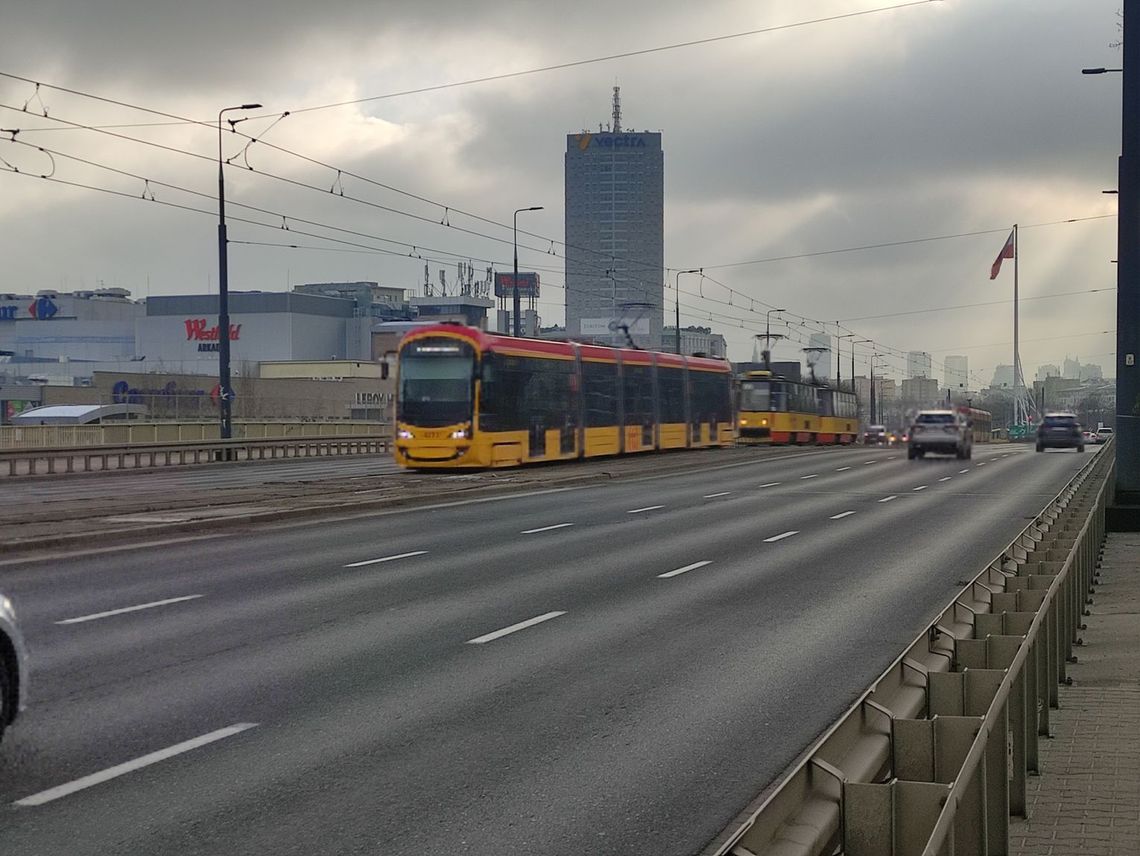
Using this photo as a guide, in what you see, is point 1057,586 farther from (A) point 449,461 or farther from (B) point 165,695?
(A) point 449,461

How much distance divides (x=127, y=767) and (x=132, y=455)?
129 feet

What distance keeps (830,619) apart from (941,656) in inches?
231

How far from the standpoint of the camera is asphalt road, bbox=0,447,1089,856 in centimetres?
632

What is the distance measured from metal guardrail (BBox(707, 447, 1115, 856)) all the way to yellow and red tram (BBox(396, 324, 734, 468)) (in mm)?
28910

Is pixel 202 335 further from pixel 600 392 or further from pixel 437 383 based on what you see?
pixel 437 383

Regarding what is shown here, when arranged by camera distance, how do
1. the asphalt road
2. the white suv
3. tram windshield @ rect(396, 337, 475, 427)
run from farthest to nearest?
1. the white suv
2. tram windshield @ rect(396, 337, 475, 427)
3. the asphalt road

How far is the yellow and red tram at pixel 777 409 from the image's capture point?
65688 millimetres

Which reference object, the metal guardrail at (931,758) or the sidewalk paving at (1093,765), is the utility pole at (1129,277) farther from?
the metal guardrail at (931,758)

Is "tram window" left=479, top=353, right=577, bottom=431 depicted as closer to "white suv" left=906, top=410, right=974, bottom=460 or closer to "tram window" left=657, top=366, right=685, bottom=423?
"tram window" left=657, top=366, right=685, bottom=423

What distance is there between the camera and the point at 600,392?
1748 inches

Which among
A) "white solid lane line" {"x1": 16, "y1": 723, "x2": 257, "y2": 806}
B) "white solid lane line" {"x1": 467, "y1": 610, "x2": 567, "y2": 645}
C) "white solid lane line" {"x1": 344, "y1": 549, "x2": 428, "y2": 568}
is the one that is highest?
"white solid lane line" {"x1": 16, "y1": 723, "x2": 257, "y2": 806}

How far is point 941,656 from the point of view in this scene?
696 cm

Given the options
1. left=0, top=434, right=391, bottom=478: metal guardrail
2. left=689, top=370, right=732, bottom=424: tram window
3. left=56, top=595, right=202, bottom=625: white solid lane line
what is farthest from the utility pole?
left=689, top=370, right=732, bottom=424: tram window

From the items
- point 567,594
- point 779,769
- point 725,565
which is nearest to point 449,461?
point 725,565
